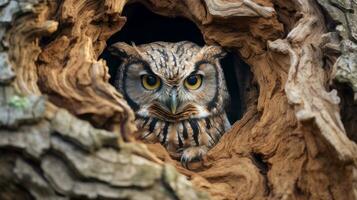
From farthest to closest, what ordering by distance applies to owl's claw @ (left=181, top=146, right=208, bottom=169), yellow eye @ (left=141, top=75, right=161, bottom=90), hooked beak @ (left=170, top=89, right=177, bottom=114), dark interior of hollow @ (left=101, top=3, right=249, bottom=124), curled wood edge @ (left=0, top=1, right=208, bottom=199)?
dark interior of hollow @ (left=101, top=3, right=249, bottom=124) < yellow eye @ (left=141, top=75, right=161, bottom=90) < hooked beak @ (left=170, top=89, right=177, bottom=114) < owl's claw @ (left=181, top=146, right=208, bottom=169) < curled wood edge @ (left=0, top=1, right=208, bottom=199)

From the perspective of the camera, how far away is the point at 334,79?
2.64m

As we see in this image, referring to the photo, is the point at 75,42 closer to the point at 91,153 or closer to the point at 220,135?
the point at 91,153

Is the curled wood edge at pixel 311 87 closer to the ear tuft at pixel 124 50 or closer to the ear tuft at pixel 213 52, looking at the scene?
the ear tuft at pixel 213 52

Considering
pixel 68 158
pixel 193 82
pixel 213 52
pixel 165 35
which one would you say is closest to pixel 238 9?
pixel 213 52

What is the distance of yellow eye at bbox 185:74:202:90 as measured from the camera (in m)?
3.34

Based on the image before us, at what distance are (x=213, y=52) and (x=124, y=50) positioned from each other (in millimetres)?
504

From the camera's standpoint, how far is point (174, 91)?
10.6ft

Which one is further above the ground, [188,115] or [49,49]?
[49,49]

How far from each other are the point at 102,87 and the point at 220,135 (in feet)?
4.12

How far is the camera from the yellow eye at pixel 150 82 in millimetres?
3311

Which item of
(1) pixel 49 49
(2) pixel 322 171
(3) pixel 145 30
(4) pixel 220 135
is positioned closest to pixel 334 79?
(2) pixel 322 171

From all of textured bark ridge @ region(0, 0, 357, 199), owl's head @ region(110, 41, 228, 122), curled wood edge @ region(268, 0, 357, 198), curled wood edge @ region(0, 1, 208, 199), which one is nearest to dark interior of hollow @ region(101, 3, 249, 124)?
owl's head @ region(110, 41, 228, 122)

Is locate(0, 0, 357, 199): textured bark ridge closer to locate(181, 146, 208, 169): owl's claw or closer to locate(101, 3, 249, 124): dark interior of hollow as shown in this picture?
locate(181, 146, 208, 169): owl's claw

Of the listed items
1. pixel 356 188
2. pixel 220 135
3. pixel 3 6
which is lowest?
pixel 220 135
